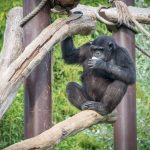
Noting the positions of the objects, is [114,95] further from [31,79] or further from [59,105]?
[59,105]

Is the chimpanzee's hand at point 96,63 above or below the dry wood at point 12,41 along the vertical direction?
below

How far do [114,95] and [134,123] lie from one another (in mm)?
1168

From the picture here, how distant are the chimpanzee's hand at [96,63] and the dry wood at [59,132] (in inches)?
18.4

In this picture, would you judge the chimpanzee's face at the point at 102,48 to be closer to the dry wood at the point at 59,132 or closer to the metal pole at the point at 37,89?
the metal pole at the point at 37,89

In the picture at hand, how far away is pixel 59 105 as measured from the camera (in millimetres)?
8102

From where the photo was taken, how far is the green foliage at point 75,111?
23.9 feet

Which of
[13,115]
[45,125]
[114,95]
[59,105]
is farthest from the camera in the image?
[59,105]

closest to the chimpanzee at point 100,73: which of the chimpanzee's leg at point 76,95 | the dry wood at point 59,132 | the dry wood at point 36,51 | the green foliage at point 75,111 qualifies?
the chimpanzee's leg at point 76,95

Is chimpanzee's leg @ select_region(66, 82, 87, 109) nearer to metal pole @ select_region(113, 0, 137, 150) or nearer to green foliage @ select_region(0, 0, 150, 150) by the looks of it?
metal pole @ select_region(113, 0, 137, 150)

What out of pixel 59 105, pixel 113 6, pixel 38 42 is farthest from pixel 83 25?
pixel 59 105

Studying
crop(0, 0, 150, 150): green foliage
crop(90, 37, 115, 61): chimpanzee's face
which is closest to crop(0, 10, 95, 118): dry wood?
crop(90, 37, 115, 61): chimpanzee's face

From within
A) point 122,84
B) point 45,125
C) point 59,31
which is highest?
point 59,31

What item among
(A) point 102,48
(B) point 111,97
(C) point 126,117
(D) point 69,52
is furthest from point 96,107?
(C) point 126,117

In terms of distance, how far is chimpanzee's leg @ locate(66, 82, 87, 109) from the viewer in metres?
5.36
